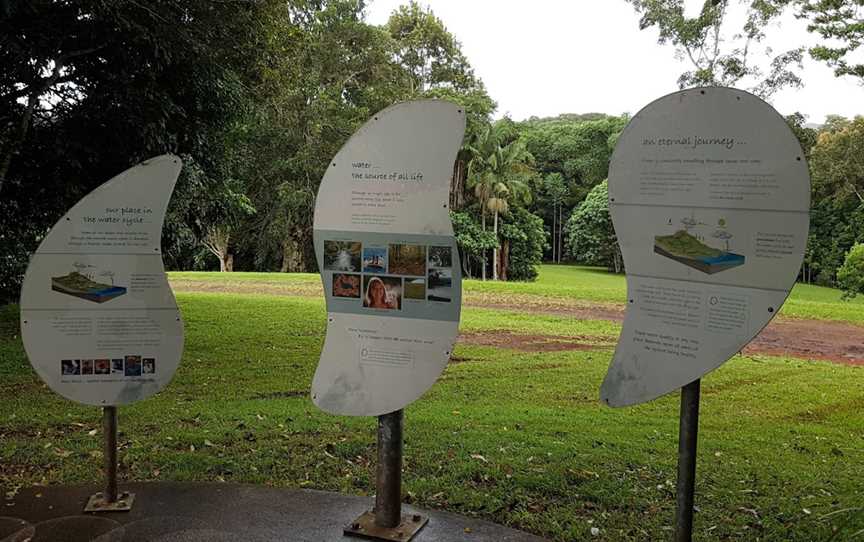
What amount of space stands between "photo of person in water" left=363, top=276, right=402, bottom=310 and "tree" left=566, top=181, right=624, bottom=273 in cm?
2828

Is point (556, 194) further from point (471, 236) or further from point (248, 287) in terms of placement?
point (248, 287)

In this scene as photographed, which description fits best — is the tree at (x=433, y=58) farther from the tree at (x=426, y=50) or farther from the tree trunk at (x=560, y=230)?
the tree trunk at (x=560, y=230)

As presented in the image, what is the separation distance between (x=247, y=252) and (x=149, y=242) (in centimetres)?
2681

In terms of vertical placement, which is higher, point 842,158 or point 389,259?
point 842,158

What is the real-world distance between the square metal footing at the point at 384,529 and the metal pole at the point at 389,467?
0.13ft

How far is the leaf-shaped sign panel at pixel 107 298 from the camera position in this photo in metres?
3.58

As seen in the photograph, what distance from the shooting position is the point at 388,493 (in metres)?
3.46

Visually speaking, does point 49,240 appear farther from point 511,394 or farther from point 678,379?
point 511,394

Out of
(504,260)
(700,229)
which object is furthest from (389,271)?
(504,260)

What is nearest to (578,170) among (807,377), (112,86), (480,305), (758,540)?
(480,305)

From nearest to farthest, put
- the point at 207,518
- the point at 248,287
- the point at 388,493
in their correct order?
the point at 388,493
the point at 207,518
the point at 248,287

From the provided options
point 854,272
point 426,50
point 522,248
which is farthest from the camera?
point 522,248

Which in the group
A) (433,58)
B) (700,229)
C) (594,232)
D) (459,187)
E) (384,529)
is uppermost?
(433,58)

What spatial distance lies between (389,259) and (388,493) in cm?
114
